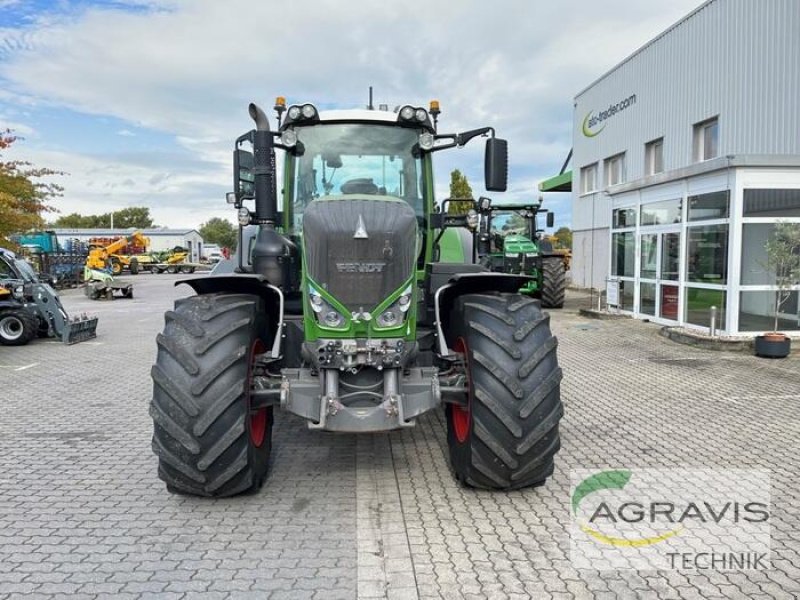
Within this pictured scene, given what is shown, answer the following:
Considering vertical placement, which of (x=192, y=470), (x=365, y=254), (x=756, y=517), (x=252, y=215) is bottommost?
(x=756, y=517)

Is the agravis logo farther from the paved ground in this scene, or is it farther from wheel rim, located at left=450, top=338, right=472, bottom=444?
wheel rim, located at left=450, top=338, right=472, bottom=444

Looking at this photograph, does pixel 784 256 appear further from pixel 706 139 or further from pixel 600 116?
pixel 600 116

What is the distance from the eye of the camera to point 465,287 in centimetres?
457

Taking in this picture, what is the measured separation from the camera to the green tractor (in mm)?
16953

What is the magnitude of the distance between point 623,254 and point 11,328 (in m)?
13.3

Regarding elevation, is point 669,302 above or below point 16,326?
above

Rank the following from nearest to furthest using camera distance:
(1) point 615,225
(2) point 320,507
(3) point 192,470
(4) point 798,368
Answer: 1. (3) point 192,470
2. (2) point 320,507
3. (4) point 798,368
4. (1) point 615,225

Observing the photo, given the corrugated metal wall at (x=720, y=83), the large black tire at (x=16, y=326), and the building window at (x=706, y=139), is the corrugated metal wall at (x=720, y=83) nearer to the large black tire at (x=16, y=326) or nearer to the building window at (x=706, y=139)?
the building window at (x=706, y=139)

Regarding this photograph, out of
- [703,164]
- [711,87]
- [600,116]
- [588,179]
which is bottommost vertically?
[703,164]

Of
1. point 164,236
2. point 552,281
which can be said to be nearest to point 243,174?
point 552,281

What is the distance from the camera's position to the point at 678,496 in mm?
4340

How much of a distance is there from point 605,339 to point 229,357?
9485mm

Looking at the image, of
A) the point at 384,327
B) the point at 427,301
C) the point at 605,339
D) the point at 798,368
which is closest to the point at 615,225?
the point at 605,339

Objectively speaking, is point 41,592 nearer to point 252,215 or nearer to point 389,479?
point 389,479
